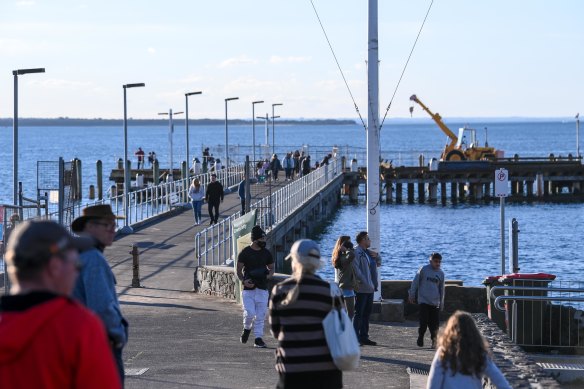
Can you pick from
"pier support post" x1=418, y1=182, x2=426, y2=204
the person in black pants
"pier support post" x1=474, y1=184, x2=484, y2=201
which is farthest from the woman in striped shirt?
"pier support post" x1=474, y1=184, x2=484, y2=201

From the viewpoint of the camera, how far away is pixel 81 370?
382cm

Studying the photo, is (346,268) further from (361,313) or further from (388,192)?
(388,192)

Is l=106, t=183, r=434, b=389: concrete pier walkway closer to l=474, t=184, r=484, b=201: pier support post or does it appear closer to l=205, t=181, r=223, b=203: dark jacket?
l=205, t=181, r=223, b=203: dark jacket

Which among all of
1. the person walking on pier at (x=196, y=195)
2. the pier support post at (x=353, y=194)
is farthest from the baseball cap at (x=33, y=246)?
the pier support post at (x=353, y=194)

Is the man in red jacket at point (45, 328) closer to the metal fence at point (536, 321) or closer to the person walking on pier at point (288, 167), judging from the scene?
the metal fence at point (536, 321)

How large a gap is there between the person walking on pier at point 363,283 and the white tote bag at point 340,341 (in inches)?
294

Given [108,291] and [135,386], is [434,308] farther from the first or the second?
[108,291]

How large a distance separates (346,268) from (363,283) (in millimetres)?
388

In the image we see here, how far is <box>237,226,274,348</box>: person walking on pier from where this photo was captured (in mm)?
13320

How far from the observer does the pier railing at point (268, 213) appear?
24.1m

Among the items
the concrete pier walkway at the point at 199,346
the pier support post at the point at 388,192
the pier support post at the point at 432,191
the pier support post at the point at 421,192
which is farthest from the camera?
the pier support post at the point at 421,192

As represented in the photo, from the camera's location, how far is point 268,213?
32.5 meters

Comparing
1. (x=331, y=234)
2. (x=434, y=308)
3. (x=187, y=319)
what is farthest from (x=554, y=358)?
(x=331, y=234)

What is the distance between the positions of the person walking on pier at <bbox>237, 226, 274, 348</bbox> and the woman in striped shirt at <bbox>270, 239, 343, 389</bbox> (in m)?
6.36
